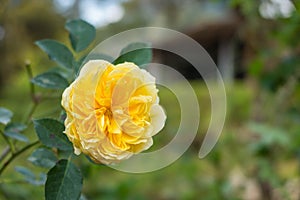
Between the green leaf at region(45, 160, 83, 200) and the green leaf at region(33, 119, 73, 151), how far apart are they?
0.05 ft

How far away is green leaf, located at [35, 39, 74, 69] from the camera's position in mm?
471

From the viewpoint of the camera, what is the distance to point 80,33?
49cm

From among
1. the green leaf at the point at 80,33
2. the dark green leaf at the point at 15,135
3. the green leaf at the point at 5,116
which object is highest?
the green leaf at the point at 80,33

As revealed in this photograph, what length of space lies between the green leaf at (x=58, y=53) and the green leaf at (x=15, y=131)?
0.30 feet

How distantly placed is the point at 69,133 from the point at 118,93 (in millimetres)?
54

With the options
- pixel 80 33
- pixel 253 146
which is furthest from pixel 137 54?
pixel 253 146

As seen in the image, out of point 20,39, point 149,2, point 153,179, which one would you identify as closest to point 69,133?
point 153,179

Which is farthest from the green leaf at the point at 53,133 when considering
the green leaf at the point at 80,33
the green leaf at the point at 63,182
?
the green leaf at the point at 80,33

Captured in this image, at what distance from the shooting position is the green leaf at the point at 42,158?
1.48 ft

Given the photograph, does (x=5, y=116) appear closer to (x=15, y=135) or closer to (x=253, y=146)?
(x=15, y=135)

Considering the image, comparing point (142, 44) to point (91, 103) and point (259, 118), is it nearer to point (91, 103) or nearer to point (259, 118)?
point (91, 103)

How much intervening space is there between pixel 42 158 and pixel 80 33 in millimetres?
158

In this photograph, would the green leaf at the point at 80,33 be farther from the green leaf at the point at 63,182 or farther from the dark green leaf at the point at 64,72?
the green leaf at the point at 63,182

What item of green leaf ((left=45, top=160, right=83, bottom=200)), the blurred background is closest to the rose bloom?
green leaf ((left=45, top=160, right=83, bottom=200))
